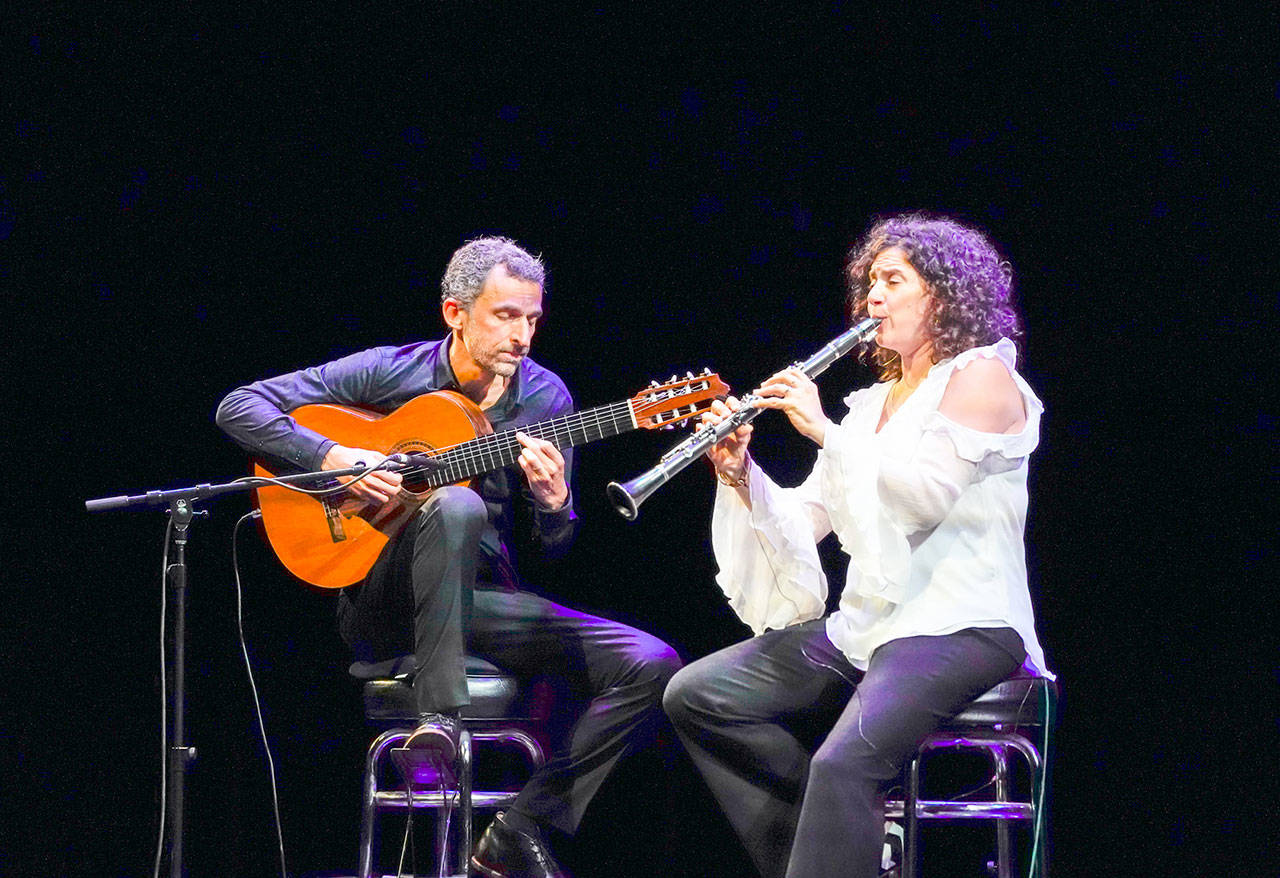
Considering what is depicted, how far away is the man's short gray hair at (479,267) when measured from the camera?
10.3 ft

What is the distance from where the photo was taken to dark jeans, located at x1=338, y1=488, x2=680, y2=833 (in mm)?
2729

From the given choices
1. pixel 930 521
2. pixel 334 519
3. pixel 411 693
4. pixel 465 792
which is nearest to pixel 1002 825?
pixel 930 521

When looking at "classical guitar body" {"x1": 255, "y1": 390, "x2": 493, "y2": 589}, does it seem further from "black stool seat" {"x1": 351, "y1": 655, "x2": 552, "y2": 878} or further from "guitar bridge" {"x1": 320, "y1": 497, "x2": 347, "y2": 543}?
"black stool seat" {"x1": 351, "y1": 655, "x2": 552, "y2": 878}

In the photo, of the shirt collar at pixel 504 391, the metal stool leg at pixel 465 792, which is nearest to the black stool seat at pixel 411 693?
the metal stool leg at pixel 465 792

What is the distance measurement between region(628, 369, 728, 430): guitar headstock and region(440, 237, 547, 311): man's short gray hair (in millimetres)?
471

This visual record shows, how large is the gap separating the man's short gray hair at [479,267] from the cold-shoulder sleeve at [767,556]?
0.82m

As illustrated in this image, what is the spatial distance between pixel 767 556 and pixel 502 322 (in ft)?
2.94

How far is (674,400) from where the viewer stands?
116 inches

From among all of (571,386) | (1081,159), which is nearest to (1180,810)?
(1081,159)

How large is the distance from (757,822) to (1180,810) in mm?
1337

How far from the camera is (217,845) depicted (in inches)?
143

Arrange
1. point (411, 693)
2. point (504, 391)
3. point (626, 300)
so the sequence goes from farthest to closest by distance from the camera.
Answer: point (626, 300)
point (504, 391)
point (411, 693)

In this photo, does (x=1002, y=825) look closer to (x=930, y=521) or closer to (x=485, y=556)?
(x=930, y=521)

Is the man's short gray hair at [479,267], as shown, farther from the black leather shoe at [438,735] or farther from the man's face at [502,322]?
the black leather shoe at [438,735]
